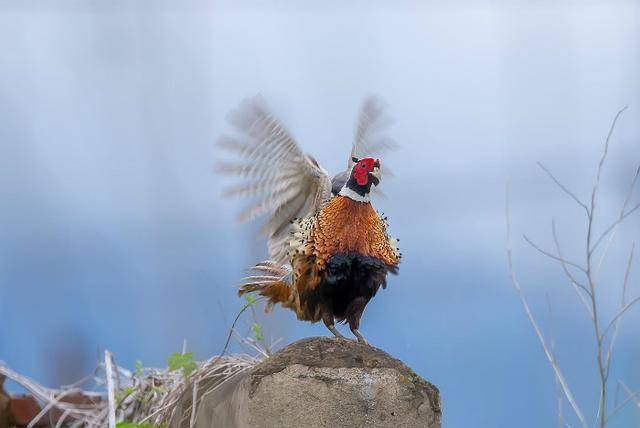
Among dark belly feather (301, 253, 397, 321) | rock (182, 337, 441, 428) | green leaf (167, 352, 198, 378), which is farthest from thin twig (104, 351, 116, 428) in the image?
dark belly feather (301, 253, 397, 321)

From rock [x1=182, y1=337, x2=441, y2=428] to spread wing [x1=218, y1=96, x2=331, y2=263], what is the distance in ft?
2.11

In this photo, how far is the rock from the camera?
2080 mm

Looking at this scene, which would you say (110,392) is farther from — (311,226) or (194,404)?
(311,226)

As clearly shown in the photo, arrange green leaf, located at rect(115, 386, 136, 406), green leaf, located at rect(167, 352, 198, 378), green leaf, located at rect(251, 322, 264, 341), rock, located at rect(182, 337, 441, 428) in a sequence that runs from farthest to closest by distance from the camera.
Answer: green leaf, located at rect(115, 386, 136, 406) → green leaf, located at rect(251, 322, 264, 341) → green leaf, located at rect(167, 352, 198, 378) → rock, located at rect(182, 337, 441, 428)

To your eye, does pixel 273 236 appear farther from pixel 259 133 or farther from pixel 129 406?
pixel 129 406

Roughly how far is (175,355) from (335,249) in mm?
563

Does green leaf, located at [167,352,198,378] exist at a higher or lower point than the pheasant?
lower

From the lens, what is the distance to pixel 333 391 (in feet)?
6.90

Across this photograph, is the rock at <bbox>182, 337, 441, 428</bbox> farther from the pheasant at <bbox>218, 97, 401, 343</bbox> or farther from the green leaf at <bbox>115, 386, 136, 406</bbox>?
the green leaf at <bbox>115, 386, 136, 406</bbox>

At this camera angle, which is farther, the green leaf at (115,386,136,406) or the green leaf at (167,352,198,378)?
the green leaf at (115,386,136,406)

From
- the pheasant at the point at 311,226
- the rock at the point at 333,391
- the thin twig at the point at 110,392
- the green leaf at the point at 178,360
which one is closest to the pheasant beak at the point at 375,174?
the pheasant at the point at 311,226

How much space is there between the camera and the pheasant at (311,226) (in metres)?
2.48

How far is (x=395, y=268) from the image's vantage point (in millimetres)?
2533

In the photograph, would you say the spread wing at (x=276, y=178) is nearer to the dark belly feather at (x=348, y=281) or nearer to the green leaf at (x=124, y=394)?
the dark belly feather at (x=348, y=281)
